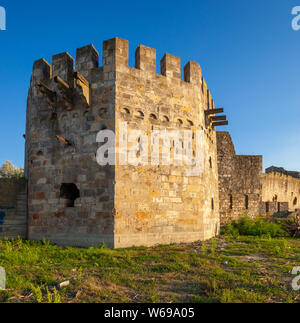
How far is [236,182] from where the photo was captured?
16766 millimetres

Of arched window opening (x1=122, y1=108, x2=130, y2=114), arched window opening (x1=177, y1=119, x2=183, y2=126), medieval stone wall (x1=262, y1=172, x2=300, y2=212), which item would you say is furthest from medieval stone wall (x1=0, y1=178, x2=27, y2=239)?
medieval stone wall (x1=262, y1=172, x2=300, y2=212)

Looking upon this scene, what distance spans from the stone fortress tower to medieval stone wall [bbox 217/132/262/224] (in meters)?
6.02

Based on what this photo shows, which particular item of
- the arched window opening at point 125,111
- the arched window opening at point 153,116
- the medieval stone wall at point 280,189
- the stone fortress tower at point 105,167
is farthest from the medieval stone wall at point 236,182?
the arched window opening at point 125,111

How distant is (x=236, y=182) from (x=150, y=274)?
12717mm

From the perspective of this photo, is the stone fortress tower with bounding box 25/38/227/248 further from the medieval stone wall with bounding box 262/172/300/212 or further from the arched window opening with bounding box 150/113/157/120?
the medieval stone wall with bounding box 262/172/300/212

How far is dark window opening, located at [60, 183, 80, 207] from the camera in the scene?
8555mm

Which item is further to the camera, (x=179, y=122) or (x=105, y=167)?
(x=179, y=122)

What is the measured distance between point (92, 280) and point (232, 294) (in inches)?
94.2

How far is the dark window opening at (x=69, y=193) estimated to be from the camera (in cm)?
855

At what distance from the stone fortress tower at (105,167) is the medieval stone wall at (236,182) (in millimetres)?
6017

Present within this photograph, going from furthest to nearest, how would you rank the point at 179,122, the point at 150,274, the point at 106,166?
the point at 179,122
the point at 106,166
the point at 150,274

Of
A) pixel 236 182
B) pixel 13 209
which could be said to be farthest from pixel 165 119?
pixel 236 182

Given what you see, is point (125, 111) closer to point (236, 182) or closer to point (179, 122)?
point (179, 122)
